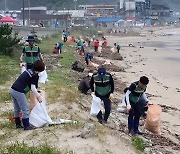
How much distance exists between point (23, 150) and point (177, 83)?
56.5ft

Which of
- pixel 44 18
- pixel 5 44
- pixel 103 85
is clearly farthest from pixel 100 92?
pixel 44 18

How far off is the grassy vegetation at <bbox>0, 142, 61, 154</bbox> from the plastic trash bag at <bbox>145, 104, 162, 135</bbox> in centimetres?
390

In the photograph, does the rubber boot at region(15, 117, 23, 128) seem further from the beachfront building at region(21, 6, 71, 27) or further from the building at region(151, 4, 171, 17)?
the building at region(151, 4, 171, 17)

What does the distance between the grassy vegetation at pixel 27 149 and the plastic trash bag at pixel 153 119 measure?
3.90m

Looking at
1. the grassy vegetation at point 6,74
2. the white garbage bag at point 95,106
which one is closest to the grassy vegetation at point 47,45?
the grassy vegetation at point 6,74

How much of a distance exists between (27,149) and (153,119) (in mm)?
4363

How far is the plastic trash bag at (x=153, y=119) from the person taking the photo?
35.1 ft

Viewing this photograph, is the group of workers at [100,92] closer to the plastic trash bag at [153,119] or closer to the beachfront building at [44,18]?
the plastic trash bag at [153,119]

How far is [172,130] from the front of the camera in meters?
12.2

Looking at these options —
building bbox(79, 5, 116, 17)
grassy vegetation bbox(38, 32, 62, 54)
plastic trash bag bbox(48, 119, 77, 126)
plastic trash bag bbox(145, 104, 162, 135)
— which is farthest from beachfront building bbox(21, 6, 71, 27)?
plastic trash bag bbox(48, 119, 77, 126)

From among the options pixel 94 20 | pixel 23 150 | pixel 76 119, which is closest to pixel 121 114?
pixel 76 119

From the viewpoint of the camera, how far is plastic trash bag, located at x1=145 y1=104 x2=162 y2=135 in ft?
35.1

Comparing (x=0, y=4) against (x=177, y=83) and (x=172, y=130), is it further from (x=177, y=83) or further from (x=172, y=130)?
(x=172, y=130)

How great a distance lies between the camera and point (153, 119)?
35.4 feet
